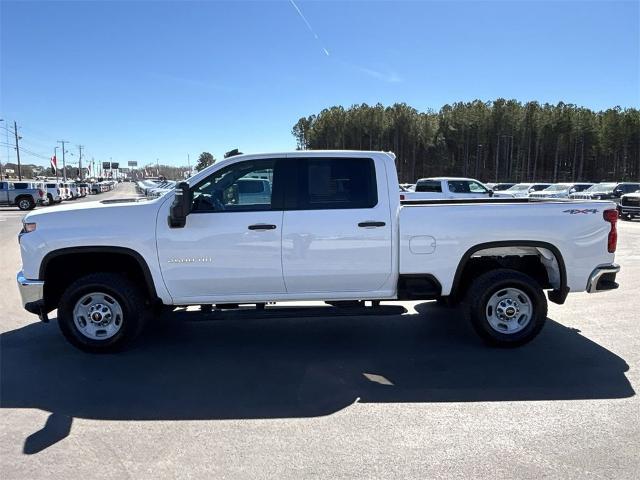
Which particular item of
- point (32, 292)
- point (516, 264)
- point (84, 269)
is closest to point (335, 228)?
point (516, 264)

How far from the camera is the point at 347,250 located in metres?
5.11

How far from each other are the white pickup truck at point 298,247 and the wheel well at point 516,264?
31 millimetres

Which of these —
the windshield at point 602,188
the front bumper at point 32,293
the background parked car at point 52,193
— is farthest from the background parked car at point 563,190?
the background parked car at point 52,193

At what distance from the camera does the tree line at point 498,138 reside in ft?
265

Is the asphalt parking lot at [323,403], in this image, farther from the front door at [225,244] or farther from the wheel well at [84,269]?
the front door at [225,244]

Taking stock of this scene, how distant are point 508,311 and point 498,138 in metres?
89.0

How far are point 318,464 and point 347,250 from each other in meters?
2.34

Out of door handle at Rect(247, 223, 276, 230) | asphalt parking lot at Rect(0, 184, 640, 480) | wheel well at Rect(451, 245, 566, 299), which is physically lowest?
asphalt parking lot at Rect(0, 184, 640, 480)

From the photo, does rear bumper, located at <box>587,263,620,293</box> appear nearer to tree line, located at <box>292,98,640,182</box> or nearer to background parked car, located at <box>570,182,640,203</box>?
background parked car, located at <box>570,182,640,203</box>

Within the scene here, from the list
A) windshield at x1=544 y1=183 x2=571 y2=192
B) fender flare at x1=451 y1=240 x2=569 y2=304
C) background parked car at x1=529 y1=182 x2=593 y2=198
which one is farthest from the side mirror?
windshield at x1=544 y1=183 x2=571 y2=192

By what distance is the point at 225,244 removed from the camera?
16.5 ft

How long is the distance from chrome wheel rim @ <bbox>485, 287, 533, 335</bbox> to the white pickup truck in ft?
0.05

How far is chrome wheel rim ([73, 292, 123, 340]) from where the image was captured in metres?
5.23

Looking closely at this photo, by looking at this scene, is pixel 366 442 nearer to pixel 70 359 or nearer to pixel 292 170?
pixel 292 170
